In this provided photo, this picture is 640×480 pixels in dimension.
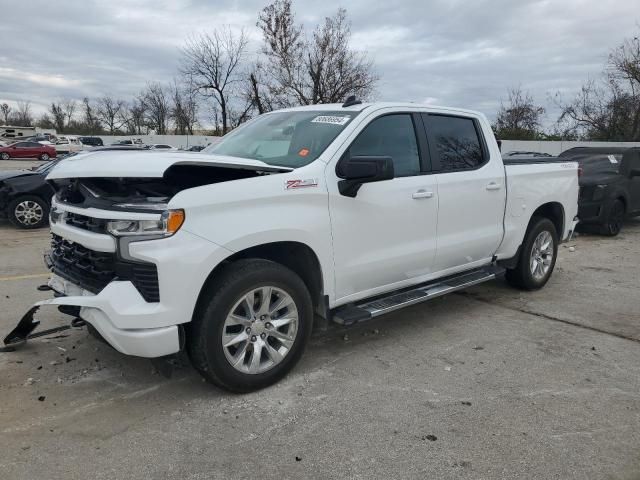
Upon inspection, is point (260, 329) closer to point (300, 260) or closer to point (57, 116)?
point (300, 260)

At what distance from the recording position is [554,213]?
633 cm

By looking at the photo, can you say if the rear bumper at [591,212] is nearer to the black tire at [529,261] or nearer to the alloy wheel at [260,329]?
the black tire at [529,261]

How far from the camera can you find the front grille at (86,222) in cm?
323

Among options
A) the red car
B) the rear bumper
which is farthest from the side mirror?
the red car

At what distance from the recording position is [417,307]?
554 centimetres

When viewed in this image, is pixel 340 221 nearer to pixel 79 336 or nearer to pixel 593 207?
pixel 79 336

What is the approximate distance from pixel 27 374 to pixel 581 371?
13.5ft

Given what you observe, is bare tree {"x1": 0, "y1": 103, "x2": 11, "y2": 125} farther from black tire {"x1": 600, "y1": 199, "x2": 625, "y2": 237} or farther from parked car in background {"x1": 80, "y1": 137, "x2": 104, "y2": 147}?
black tire {"x1": 600, "y1": 199, "x2": 625, "y2": 237}

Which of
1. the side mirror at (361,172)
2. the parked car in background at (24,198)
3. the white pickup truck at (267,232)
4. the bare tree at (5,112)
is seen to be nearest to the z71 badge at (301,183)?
the white pickup truck at (267,232)

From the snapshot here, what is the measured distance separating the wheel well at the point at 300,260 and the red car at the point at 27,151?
43267 mm

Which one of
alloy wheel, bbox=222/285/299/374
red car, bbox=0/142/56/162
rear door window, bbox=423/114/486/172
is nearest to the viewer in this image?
alloy wheel, bbox=222/285/299/374

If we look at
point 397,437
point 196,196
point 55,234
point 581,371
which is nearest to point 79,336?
point 55,234

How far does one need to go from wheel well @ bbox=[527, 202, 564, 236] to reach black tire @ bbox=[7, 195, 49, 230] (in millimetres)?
8823

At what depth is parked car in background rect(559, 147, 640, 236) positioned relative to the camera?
1033cm
